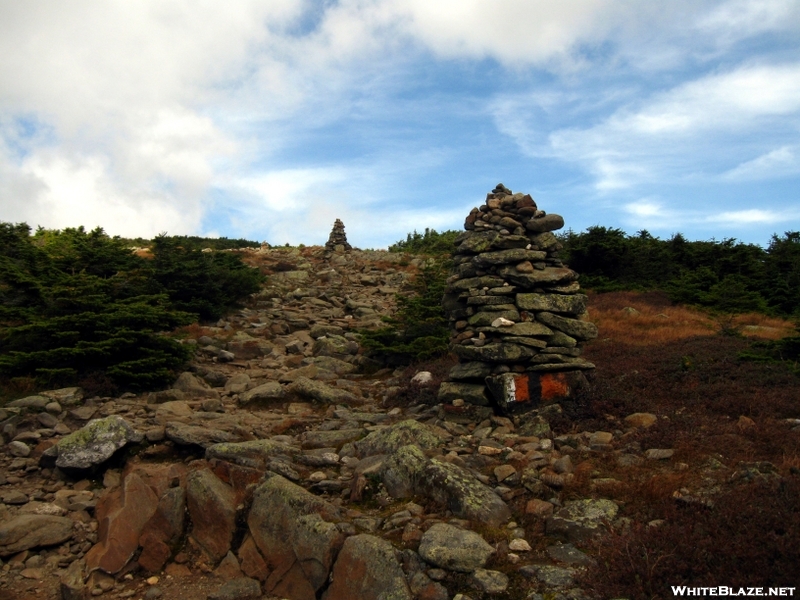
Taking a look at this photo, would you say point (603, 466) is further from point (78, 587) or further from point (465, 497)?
point (78, 587)

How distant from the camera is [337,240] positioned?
3409 cm

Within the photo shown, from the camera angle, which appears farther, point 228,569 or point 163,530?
point 163,530

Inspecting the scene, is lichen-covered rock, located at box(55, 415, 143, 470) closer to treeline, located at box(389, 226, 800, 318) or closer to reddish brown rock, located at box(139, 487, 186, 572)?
reddish brown rock, located at box(139, 487, 186, 572)

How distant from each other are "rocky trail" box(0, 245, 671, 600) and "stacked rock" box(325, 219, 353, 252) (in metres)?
23.1

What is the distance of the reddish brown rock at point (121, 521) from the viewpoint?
6.46m

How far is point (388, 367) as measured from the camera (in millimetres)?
15211

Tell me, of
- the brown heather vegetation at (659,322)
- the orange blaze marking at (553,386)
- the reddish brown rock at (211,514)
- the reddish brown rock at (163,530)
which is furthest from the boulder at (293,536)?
the brown heather vegetation at (659,322)

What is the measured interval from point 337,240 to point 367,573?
96.1 feet

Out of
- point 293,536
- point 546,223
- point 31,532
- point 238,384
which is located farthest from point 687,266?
point 31,532

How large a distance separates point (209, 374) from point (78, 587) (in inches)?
275

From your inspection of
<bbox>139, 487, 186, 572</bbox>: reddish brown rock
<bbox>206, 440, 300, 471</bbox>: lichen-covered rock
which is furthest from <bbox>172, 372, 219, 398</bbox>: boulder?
<bbox>139, 487, 186, 572</bbox>: reddish brown rock

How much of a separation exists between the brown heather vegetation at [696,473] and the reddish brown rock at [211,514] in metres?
4.02

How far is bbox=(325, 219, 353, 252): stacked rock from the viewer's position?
3344 centimetres

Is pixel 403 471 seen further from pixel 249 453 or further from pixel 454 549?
pixel 249 453
